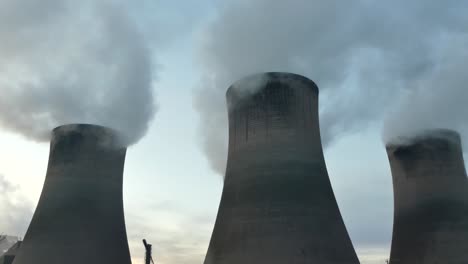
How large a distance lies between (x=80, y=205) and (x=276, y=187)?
5.79m

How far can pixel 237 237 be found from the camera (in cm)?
960

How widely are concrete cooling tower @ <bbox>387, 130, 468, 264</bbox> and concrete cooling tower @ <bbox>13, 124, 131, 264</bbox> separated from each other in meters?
8.18

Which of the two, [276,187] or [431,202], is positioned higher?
[431,202]

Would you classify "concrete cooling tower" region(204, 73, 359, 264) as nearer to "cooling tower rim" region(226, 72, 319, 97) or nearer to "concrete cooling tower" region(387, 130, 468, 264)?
"cooling tower rim" region(226, 72, 319, 97)

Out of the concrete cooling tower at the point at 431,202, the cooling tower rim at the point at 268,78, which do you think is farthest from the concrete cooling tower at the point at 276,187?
the concrete cooling tower at the point at 431,202

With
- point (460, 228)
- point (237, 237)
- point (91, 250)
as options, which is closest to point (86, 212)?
point (91, 250)

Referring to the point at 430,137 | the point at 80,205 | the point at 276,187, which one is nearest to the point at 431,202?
the point at 430,137

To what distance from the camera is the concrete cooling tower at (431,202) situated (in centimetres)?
1256

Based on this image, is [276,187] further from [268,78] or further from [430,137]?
[430,137]

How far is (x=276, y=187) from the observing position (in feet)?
32.2

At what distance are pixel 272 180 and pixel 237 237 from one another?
1407 millimetres

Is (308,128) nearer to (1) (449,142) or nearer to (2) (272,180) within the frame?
(2) (272,180)

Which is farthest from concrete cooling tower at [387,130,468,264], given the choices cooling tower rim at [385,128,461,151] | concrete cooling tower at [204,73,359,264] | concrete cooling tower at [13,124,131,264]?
concrete cooling tower at [13,124,131,264]

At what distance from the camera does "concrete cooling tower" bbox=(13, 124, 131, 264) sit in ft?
39.1
